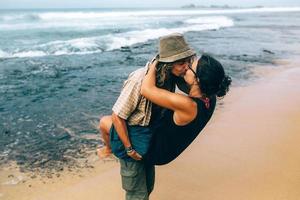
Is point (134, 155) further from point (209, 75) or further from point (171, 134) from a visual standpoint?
point (209, 75)

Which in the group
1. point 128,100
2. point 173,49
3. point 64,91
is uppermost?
point 173,49

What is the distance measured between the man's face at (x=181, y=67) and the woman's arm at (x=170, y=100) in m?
0.14

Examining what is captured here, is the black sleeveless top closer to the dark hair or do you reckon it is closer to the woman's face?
the dark hair

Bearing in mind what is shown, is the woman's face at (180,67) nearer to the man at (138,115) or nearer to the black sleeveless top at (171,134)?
the man at (138,115)

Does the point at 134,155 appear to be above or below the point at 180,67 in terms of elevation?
below

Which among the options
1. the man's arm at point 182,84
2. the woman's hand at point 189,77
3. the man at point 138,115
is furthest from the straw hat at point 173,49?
the man's arm at point 182,84

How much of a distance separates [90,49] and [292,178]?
13.9 m

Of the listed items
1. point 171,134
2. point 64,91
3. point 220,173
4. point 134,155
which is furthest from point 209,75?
point 64,91

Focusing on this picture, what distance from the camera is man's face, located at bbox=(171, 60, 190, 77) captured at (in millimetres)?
2385

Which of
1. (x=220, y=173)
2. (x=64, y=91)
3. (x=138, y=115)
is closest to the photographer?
(x=138, y=115)

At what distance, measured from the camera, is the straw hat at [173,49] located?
2.33 m

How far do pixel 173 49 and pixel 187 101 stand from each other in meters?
0.32

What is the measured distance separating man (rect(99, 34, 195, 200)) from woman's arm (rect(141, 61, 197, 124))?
0.28ft

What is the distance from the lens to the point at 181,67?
7.87 feet
